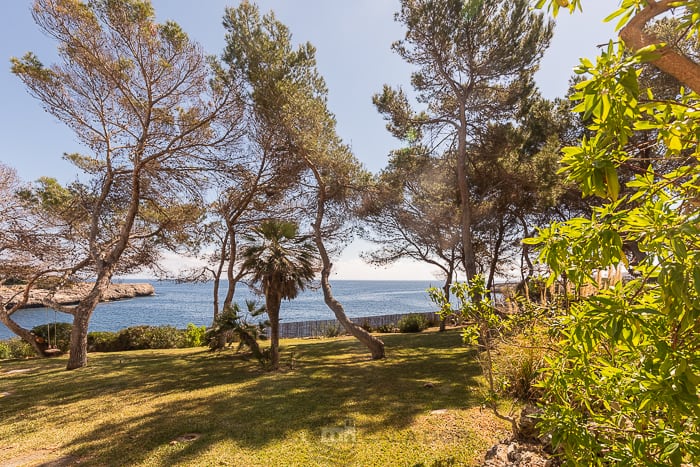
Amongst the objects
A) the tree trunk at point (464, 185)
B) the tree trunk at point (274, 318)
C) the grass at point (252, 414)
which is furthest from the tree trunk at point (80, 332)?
the tree trunk at point (464, 185)

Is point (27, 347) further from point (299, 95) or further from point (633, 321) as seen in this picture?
point (633, 321)

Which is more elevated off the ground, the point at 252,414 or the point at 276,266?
the point at 276,266

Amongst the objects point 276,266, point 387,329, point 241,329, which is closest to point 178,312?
point 387,329

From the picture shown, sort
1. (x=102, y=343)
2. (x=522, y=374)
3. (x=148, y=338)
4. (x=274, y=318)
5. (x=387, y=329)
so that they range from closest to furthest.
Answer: (x=522, y=374) < (x=274, y=318) < (x=102, y=343) < (x=148, y=338) < (x=387, y=329)

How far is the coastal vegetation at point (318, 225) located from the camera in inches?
70.0

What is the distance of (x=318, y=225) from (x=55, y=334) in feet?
37.6

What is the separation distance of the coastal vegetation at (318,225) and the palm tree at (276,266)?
0.19 feet

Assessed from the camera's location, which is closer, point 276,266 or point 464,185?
point 276,266

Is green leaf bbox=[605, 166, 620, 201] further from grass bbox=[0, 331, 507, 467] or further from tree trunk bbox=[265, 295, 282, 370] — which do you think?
tree trunk bbox=[265, 295, 282, 370]

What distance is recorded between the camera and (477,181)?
13.6 m

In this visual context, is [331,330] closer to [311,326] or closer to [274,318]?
[311,326]

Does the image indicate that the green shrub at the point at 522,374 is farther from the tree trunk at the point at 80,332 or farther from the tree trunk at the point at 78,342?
the tree trunk at the point at 78,342

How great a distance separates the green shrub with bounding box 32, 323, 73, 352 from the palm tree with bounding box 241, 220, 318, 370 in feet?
31.6

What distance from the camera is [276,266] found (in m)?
8.41
